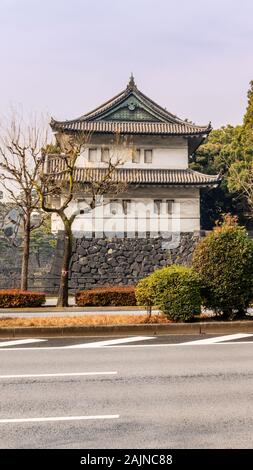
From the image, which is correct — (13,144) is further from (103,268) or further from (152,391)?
(152,391)

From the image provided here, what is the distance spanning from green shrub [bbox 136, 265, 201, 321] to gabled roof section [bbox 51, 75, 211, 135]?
23.8m

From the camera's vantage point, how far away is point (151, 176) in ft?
116

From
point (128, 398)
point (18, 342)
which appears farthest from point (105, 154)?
point (128, 398)

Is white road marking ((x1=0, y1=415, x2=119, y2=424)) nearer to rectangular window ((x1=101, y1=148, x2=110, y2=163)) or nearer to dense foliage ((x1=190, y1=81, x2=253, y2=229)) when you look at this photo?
rectangular window ((x1=101, y1=148, x2=110, y2=163))

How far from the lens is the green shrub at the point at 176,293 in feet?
43.0

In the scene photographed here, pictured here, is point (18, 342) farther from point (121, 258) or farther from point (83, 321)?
point (121, 258)

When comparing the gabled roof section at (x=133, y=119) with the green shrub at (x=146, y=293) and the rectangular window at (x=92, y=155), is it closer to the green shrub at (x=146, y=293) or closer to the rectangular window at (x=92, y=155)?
the rectangular window at (x=92, y=155)

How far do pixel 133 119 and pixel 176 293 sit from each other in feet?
86.5

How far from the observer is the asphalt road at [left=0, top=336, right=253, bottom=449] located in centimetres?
487

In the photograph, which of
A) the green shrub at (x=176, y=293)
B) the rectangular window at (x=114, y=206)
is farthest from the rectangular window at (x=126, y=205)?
the green shrub at (x=176, y=293)

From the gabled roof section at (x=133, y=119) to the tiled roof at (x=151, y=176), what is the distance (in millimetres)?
2735
